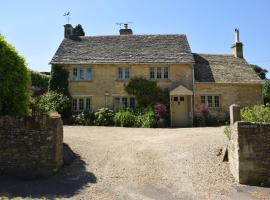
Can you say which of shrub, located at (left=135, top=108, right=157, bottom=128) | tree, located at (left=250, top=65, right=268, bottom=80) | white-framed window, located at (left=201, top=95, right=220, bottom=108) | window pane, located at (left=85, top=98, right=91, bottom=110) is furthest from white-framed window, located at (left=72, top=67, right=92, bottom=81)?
tree, located at (left=250, top=65, right=268, bottom=80)

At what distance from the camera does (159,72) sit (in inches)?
1134

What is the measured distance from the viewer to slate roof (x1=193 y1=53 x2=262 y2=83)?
2882cm

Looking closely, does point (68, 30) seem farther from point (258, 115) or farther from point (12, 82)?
point (258, 115)

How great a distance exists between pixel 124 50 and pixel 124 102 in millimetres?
4556

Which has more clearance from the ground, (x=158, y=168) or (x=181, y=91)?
(x=181, y=91)

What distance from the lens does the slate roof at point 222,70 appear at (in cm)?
2882

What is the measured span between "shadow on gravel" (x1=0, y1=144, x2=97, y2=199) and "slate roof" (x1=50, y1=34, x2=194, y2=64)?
54.4ft

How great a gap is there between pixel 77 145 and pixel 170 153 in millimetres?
4298

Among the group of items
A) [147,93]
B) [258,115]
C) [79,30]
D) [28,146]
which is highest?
[79,30]

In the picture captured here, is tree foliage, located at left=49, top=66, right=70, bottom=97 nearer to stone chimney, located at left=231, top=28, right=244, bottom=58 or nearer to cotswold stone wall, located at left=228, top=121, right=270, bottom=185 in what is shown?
stone chimney, located at left=231, top=28, right=244, bottom=58

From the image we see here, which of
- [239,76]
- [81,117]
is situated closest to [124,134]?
[81,117]

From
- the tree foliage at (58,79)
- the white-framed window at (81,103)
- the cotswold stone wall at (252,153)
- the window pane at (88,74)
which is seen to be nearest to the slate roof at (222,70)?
the window pane at (88,74)

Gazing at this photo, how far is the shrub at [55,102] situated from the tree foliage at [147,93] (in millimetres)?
5006

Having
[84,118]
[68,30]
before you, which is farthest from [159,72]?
[68,30]
